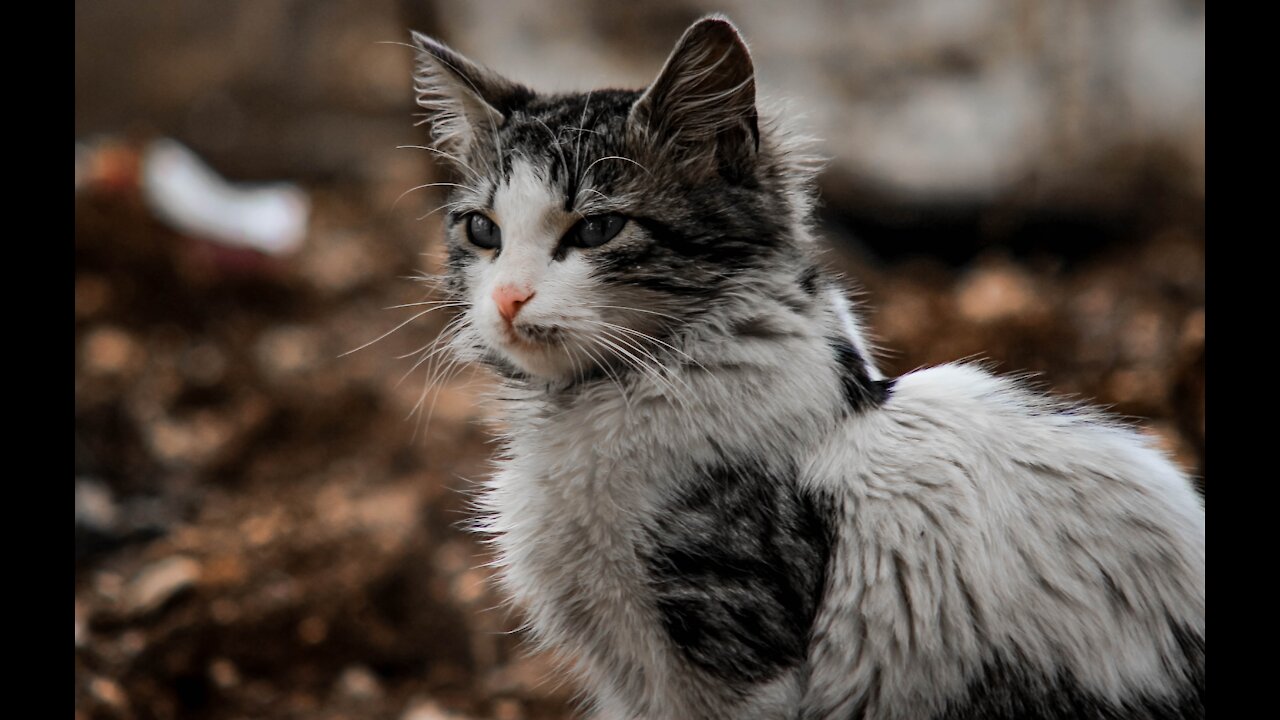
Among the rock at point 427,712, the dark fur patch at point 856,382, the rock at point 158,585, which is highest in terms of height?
the dark fur patch at point 856,382

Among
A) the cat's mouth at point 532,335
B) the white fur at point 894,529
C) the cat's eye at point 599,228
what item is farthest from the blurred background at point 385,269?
the cat's eye at point 599,228

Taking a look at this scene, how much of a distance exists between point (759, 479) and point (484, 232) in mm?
749

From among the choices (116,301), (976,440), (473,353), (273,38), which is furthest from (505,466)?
(273,38)

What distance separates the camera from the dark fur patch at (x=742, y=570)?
181 cm

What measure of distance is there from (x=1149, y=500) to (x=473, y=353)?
4.44ft

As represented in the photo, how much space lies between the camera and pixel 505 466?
2205 millimetres

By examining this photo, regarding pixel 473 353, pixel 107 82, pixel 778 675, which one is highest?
pixel 107 82

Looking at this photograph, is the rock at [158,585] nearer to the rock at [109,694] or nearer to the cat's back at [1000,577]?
the rock at [109,694]

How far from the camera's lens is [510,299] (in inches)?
73.1

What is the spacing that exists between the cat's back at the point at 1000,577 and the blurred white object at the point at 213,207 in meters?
4.09

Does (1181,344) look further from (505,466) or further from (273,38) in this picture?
(273,38)

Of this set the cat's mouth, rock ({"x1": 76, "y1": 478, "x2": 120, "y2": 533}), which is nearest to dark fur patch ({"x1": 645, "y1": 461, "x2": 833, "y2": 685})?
the cat's mouth

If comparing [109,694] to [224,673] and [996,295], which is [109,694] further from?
[996,295]
